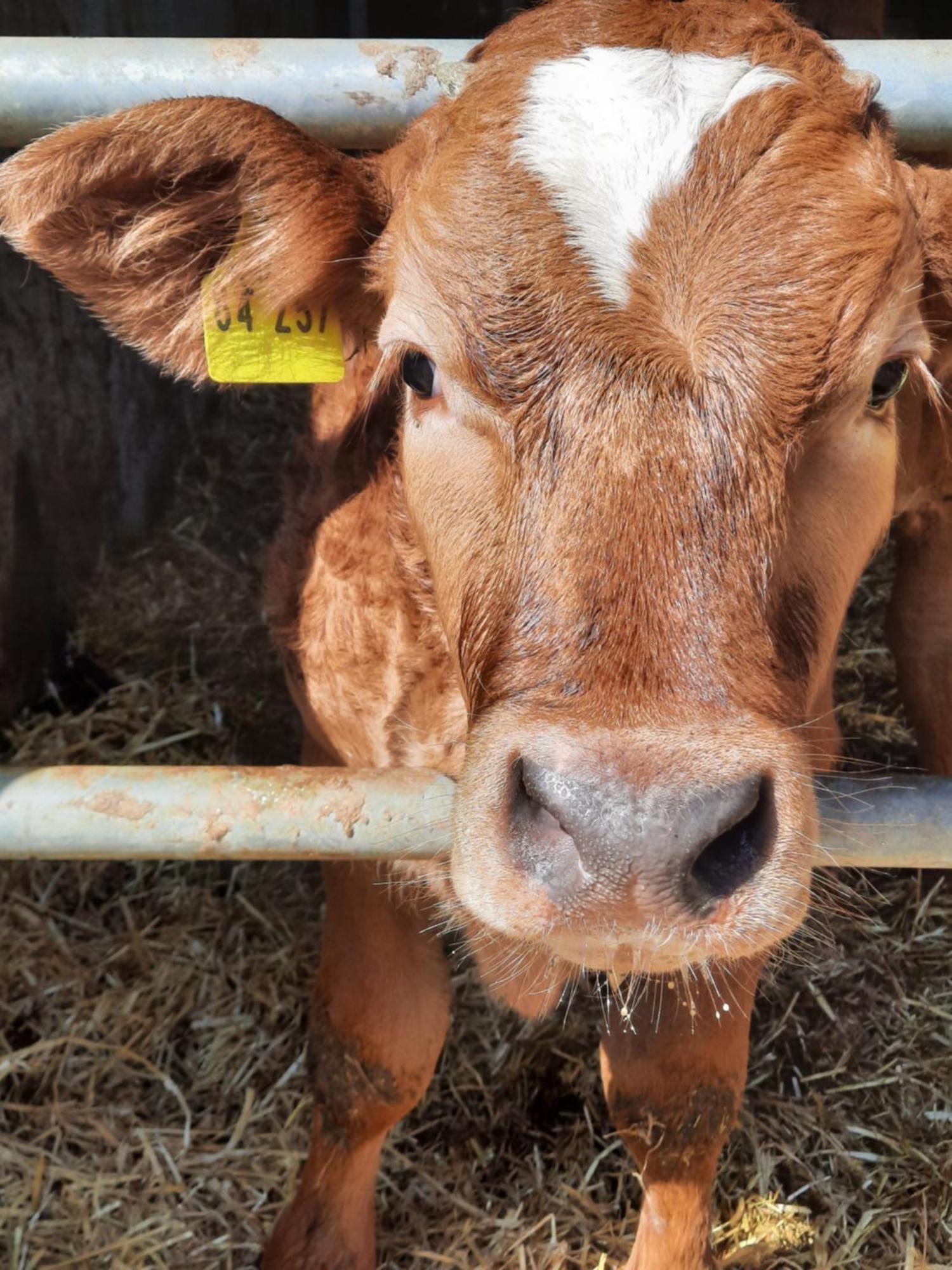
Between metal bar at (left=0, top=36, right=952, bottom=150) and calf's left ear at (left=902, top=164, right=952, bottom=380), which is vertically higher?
metal bar at (left=0, top=36, right=952, bottom=150)

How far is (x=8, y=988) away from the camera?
300 cm

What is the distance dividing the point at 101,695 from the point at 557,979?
82.0 inches

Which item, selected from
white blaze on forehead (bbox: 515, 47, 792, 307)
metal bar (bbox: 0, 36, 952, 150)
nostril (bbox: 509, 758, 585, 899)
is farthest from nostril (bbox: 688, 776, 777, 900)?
metal bar (bbox: 0, 36, 952, 150)

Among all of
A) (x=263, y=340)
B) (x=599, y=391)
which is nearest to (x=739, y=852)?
(x=599, y=391)

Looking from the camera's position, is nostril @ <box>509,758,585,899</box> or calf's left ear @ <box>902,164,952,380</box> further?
calf's left ear @ <box>902,164,952,380</box>

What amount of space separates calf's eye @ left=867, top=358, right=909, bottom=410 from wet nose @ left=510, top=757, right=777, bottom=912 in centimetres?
67

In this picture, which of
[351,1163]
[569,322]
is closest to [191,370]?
[569,322]

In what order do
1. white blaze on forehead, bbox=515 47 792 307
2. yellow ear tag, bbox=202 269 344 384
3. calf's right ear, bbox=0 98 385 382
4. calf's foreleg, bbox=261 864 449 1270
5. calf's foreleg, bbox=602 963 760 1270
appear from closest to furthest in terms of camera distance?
white blaze on forehead, bbox=515 47 792 307 < calf's right ear, bbox=0 98 385 382 < yellow ear tag, bbox=202 269 344 384 < calf's foreleg, bbox=602 963 760 1270 < calf's foreleg, bbox=261 864 449 1270

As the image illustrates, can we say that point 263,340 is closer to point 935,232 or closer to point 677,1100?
point 935,232

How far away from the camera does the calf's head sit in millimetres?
1380

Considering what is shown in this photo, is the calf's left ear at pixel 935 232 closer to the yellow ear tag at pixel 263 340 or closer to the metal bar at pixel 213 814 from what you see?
the yellow ear tag at pixel 263 340

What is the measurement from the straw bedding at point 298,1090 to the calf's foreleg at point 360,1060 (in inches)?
5.7

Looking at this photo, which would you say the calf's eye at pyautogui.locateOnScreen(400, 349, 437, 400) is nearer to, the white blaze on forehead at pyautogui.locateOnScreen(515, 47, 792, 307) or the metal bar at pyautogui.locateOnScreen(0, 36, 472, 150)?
the white blaze on forehead at pyautogui.locateOnScreen(515, 47, 792, 307)

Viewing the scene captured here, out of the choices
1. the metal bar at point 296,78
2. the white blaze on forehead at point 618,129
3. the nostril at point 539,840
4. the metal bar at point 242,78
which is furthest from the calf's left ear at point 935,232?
the nostril at point 539,840
